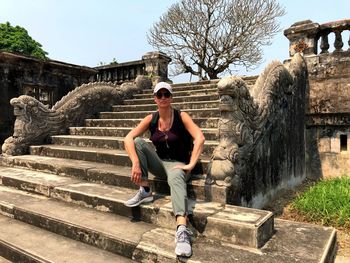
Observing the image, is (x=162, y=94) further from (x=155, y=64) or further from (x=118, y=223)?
(x=155, y=64)

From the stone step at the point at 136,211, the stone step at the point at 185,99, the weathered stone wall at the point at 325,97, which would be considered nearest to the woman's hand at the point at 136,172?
the stone step at the point at 136,211

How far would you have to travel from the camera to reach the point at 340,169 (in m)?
6.21

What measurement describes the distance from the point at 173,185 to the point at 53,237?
1.33m

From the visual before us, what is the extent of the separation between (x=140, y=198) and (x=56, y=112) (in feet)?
13.0

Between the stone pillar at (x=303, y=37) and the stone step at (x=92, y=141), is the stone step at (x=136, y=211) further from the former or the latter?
the stone pillar at (x=303, y=37)

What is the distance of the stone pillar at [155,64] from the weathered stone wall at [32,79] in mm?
1762

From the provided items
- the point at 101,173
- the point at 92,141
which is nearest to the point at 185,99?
the point at 92,141

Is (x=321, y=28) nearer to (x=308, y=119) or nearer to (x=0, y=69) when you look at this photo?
(x=308, y=119)

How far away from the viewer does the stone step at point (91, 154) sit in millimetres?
4266

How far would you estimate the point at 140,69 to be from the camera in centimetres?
982

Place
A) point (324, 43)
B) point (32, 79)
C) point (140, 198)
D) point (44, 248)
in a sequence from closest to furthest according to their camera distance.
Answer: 1. point (44, 248)
2. point (140, 198)
3. point (324, 43)
4. point (32, 79)

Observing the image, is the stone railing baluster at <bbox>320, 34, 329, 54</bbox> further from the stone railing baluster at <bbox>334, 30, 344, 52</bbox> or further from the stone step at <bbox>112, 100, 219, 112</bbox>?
the stone step at <bbox>112, 100, 219, 112</bbox>

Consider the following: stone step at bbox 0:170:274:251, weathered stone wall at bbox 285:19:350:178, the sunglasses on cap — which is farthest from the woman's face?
weathered stone wall at bbox 285:19:350:178

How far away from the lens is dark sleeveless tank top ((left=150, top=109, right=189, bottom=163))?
3.07m
